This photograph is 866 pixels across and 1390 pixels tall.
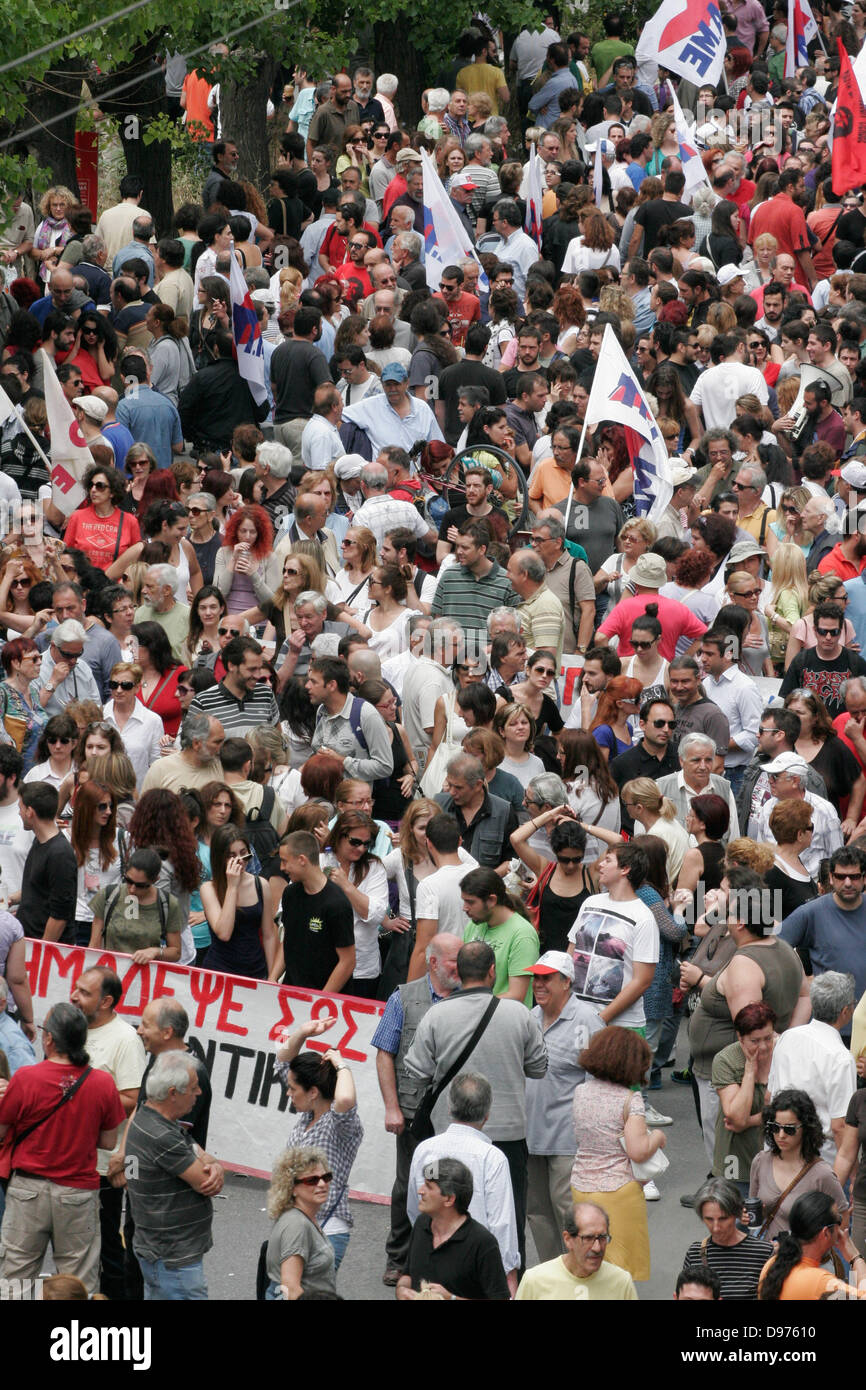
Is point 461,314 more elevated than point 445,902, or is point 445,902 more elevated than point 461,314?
point 461,314

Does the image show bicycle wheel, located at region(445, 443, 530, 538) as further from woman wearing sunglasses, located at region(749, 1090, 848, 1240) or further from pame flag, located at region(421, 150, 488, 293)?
woman wearing sunglasses, located at region(749, 1090, 848, 1240)

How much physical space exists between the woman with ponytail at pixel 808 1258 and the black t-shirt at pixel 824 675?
4.39 metres

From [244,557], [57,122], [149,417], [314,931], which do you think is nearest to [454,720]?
[314,931]

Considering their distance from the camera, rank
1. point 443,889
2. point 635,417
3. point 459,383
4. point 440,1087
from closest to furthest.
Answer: point 440,1087 < point 443,889 < point 635,417 < point 459,383

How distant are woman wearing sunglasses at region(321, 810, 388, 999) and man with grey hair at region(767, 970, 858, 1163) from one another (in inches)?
84.4

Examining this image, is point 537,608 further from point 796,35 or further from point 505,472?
point 796,35

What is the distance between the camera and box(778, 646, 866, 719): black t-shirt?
38.7ft

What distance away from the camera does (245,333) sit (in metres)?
15.6

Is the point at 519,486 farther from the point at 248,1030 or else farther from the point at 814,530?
the point at 248,1030

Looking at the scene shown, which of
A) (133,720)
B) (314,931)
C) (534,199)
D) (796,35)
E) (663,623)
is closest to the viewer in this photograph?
(314,931)

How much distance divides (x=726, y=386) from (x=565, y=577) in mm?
3017

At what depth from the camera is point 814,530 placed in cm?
1348
